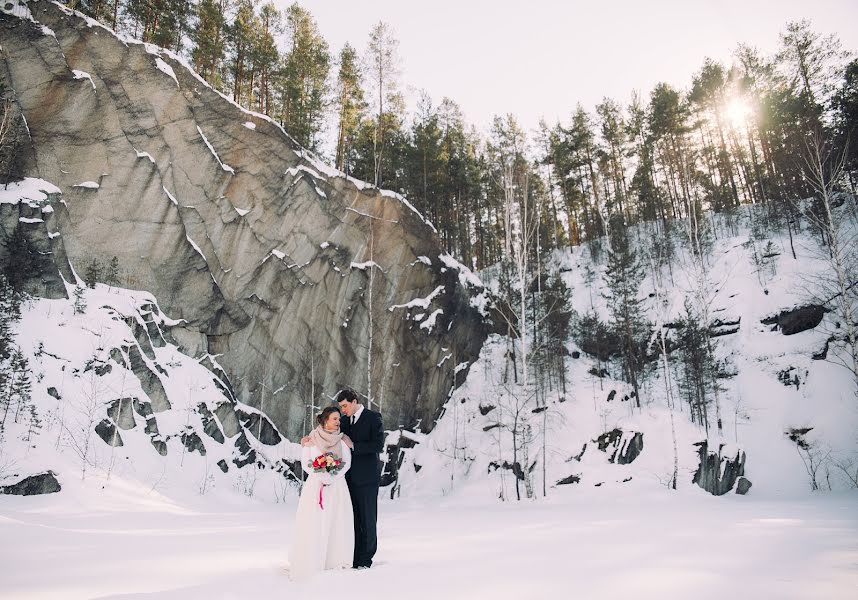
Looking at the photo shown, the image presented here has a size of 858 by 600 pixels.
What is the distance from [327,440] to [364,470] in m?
0.61

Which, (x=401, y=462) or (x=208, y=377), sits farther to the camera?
(x=401, y=462)

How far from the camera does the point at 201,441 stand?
564 inches

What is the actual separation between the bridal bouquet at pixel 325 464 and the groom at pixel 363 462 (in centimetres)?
30

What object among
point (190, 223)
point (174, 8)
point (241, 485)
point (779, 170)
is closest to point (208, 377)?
point (241, 485)

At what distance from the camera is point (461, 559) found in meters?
4.81

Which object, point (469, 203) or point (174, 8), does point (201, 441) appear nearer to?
point (174, 8)

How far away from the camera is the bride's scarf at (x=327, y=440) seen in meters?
4.71

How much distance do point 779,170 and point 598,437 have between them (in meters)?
22.9

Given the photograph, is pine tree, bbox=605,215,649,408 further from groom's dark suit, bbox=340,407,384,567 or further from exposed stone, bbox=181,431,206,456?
groom's dark suit, bbox=340,407,384,567

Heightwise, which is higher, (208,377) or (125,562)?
(208,377)

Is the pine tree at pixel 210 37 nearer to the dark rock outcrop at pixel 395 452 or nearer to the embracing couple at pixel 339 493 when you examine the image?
the dark rock outcrop at pixel 395 452

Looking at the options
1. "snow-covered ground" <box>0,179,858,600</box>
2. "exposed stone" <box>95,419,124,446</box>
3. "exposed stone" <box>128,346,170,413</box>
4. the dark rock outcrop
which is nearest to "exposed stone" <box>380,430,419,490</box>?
the dark rock outcrop

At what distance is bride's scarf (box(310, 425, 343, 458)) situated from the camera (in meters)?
4.71

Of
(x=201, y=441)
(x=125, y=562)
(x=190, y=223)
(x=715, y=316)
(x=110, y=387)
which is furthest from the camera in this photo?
(x=715, y=316)
